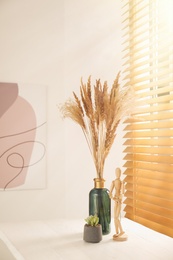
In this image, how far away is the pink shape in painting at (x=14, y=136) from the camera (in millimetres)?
2463

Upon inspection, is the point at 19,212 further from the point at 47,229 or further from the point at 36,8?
the point at 36,8

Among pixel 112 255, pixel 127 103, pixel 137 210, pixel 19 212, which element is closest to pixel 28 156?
pixel 19 212

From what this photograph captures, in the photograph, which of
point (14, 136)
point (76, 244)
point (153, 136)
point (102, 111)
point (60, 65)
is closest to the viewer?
point (76, 244)

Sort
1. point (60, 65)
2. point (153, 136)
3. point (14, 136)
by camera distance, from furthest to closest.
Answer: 1. point (60, 65)
2. point (14, 136)
3. point (153, 136)

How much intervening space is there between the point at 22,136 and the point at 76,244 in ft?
3.46

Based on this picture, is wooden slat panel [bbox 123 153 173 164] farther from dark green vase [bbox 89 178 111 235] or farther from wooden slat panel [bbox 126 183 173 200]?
dark green vase [bbox 89 178 111 235]

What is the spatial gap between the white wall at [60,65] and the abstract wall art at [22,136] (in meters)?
0.05

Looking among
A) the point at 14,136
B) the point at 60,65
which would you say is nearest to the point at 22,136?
the point at 14,136

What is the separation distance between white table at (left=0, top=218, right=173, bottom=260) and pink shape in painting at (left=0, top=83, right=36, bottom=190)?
483mm

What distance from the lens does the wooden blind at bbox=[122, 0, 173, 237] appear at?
6.24 ft

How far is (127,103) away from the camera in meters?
1.79

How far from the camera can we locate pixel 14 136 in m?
2.49

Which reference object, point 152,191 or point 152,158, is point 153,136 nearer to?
point 152,158

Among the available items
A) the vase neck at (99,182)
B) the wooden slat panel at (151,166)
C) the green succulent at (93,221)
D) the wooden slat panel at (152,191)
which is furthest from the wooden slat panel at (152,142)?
the green succulent at (93,221)
